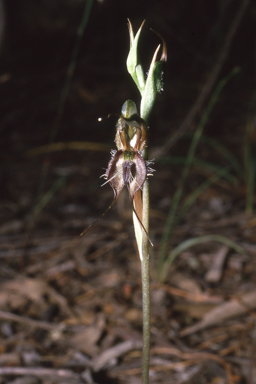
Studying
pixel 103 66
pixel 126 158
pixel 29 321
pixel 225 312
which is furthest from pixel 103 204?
pixel 103 66

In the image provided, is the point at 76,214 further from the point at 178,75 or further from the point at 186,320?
the point at 178,75

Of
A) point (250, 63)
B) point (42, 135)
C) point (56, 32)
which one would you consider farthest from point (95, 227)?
point (250, 63)

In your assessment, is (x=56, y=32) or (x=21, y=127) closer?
(x=21, y=127)

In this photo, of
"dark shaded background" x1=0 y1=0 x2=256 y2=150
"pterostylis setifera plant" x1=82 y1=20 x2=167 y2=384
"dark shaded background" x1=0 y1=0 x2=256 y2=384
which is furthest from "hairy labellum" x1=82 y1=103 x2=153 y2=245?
"dark shaded background" x1=0 y1=0 x2=256 y2=150

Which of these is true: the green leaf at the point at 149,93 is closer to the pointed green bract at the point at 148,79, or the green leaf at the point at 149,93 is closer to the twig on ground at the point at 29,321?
the pointed green bract at the point at 148,79

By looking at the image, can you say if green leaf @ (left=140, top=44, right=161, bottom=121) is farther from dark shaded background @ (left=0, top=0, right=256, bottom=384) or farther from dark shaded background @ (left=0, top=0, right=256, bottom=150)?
dark shaded background @ (left=0, top=0, right=256, bottom=150)

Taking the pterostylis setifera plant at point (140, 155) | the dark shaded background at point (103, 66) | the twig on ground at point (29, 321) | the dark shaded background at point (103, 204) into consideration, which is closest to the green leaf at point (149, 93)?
the pterostylis setifera plant at point (140, 155)

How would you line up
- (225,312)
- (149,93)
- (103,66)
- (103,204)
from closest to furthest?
(149,93) < (225,312) < (103,204) < (103,66)

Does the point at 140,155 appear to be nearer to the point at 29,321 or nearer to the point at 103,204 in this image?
the point at 29,321

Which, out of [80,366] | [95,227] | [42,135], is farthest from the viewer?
[42,135]

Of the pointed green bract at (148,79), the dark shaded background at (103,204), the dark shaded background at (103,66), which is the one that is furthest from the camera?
the dark shaded background at (103,66)

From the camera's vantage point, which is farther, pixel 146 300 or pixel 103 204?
pixel 103 204
